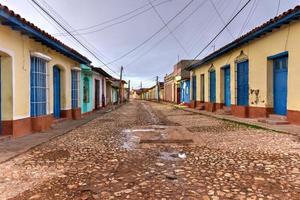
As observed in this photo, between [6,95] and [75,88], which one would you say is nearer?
[6,95]

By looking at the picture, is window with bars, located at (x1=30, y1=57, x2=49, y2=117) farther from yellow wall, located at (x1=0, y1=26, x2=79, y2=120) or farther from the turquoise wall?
the turquoise wall

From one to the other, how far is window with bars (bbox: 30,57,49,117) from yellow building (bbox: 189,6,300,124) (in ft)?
29.0

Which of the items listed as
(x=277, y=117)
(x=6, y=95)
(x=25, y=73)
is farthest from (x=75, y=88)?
(x=277, y=117)

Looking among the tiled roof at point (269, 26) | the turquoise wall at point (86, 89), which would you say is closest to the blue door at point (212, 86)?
the tiled roof at point (269, 26)

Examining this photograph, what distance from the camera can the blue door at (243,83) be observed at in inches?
611

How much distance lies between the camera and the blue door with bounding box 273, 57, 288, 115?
39.3 feet

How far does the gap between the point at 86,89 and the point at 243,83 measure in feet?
35.4

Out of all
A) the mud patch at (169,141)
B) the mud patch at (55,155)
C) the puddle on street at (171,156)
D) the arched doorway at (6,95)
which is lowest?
the mud patch at (55,155)

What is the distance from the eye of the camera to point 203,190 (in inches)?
161

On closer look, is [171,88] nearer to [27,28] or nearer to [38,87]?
[38,87]

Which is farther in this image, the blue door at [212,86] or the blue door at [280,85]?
the blue door at [212,86]

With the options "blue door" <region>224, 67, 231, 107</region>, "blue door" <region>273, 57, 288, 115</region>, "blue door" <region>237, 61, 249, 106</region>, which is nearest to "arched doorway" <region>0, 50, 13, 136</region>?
"blue door" <region>273, 57, 288, 115</region>

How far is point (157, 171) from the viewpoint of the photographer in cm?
511

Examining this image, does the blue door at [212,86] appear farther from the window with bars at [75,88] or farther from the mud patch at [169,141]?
the mud patch at [169,141]
